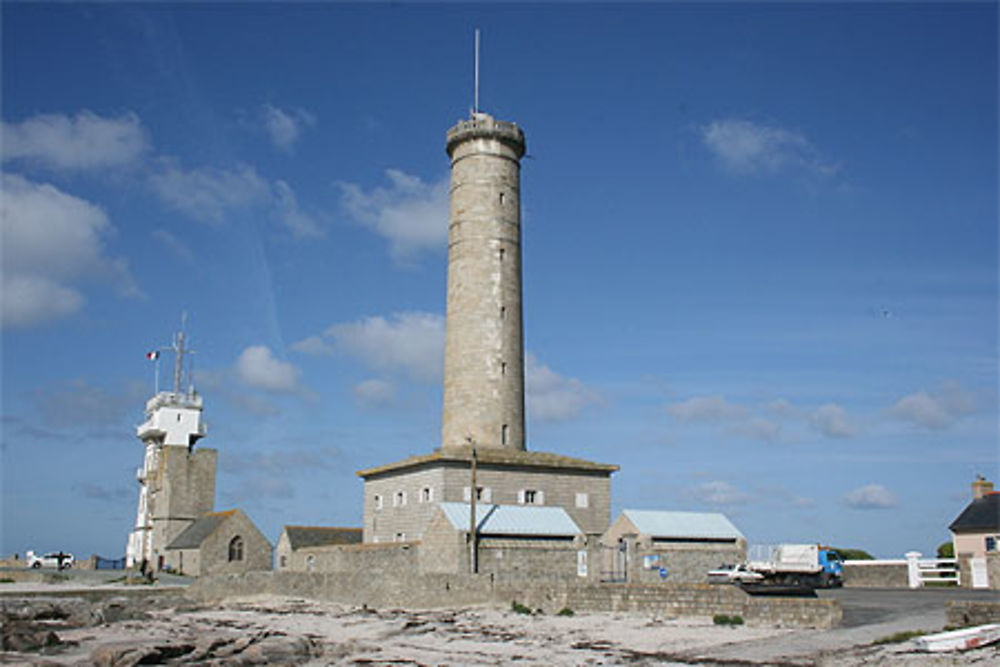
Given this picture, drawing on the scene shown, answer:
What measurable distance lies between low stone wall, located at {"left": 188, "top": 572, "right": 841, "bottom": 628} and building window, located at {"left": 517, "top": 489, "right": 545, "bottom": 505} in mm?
5638

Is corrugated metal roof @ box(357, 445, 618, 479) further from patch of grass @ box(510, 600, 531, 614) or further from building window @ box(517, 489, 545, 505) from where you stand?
patch of grass @ box(510, 600, 531, 614)

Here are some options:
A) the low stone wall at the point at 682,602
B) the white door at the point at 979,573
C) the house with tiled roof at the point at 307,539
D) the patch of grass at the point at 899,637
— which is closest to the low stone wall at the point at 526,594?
the low stone wall at the point at 682,602

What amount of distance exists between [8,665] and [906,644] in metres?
15.6

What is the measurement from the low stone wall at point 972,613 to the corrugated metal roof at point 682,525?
14.3 m

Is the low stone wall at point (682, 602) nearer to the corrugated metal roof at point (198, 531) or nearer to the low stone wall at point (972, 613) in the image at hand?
the low stone wall at point (972, 613)

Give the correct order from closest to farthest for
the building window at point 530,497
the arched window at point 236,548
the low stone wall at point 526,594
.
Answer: the low stone wall at point 526,594
the building window at point 530,497
the arched window at point 236,548

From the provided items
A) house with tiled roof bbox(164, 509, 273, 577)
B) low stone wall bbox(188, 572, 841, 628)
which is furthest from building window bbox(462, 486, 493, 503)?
house with tiled roof bbox(164, 509, 273, 577)

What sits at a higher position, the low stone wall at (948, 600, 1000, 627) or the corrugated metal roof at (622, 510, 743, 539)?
the corrugated metal roof at (622, 510, 743, 539)

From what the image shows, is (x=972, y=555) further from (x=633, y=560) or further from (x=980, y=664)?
(x=980, y=664)

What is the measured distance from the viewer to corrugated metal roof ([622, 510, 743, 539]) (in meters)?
30.6

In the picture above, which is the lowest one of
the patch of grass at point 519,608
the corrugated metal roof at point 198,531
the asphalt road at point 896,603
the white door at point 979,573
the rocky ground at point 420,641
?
the rocky ground at point 420,641

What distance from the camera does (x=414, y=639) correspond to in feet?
63.1

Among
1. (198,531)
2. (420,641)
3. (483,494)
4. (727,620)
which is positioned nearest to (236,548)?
(198,531)

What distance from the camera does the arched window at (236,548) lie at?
46000 millimetres
